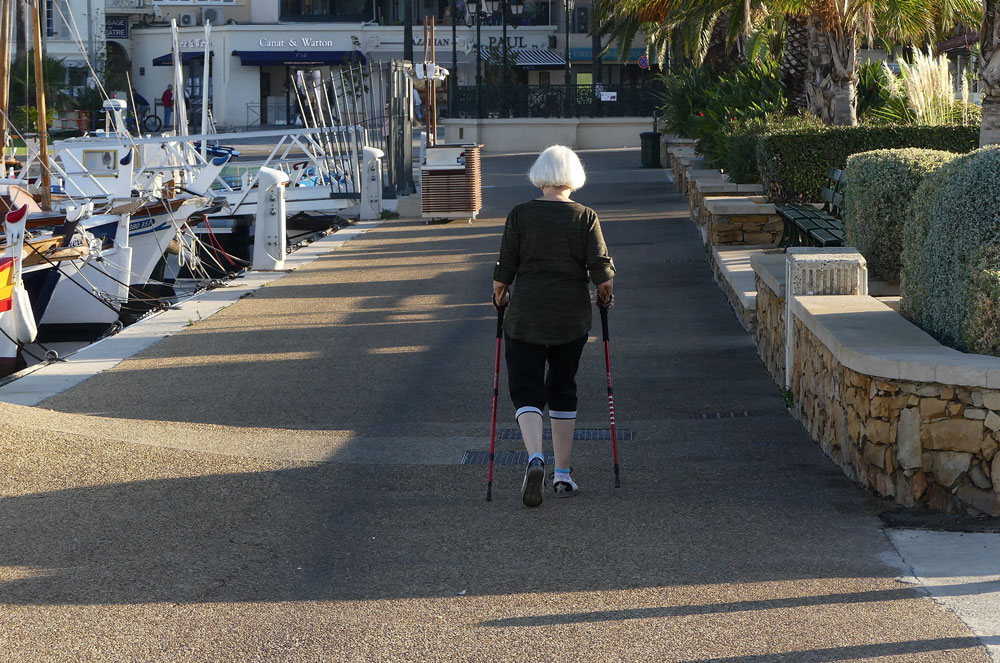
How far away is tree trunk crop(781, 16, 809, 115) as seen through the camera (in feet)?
70.1

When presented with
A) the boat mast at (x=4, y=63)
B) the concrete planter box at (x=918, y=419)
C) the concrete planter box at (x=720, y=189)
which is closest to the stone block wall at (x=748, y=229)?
the concrete planter box at (x=720, y=189)

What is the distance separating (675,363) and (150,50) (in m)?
66.9

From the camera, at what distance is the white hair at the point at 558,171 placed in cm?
657

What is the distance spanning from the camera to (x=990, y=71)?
13.7m

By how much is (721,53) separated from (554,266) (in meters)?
27.0

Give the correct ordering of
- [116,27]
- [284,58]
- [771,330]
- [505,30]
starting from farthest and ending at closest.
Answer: [116,27], [284,58], [505,30], [771,330]

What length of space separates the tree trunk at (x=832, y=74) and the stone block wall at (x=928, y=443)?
42.0 feet

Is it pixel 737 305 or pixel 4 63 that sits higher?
pixel 4 63

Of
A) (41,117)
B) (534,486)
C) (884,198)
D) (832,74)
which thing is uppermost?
(832,74)

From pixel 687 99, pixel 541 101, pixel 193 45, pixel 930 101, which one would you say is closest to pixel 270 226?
pixel 930 101

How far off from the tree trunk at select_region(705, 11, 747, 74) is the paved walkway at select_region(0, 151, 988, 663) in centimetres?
2172

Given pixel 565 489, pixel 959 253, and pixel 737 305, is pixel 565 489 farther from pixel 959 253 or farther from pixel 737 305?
pixel 737 305

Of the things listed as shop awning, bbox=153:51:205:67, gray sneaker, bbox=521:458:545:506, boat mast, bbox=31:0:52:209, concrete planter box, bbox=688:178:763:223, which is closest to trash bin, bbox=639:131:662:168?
concrete planter box, bbox=688:178:763:223

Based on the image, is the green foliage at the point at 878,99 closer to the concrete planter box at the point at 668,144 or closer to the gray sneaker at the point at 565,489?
the concrete planter box at the point at 668,144
